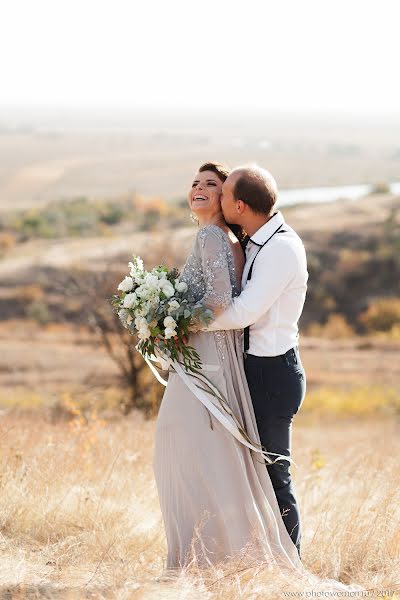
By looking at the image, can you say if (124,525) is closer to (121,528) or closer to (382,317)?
(121,528)

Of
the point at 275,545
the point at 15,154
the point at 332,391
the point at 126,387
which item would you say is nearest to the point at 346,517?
the point at 275,545

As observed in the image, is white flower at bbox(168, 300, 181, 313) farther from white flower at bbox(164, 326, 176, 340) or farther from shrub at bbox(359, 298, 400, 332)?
shrub at bbox(359, 298, 400, 332)

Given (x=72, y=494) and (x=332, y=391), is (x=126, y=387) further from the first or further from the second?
(x=72, y=494)

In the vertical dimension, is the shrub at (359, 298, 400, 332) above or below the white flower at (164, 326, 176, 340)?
below

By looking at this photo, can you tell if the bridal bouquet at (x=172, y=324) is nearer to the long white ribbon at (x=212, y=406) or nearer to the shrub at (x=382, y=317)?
the long white ribbon at (x=212, y=406)

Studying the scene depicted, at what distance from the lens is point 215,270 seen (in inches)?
173

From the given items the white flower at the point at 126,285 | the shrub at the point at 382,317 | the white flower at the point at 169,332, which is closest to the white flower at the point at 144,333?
the white flower at the point at 169,332

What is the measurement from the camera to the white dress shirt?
431 cm

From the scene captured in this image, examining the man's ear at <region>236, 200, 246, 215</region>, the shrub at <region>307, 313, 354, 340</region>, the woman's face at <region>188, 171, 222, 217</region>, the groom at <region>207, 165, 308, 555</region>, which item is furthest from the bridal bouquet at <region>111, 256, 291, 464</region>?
the shrub at <region>307, 313, 354, 340</region>

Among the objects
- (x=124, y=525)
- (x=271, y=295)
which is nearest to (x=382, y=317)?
(x=124, y=525)

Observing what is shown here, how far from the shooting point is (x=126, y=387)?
672 inches

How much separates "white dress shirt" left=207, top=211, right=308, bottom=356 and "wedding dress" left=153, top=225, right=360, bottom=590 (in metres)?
0.15

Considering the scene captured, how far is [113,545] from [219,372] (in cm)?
133

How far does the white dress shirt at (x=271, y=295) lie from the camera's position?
170 inches
